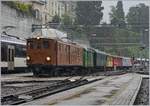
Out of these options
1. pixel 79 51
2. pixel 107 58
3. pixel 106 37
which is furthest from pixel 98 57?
pixel 106 37

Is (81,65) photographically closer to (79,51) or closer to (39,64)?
(79,51)

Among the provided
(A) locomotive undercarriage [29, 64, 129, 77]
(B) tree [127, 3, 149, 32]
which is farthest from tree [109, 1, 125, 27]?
(A) locomotive undercarriage [29, 64, 129, 77]

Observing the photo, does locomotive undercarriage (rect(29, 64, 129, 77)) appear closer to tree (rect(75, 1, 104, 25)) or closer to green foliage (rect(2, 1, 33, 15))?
green foliage (rect(2, 1, 33, 15))

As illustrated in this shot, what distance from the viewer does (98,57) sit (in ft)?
183

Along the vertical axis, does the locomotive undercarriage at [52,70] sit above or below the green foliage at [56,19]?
below

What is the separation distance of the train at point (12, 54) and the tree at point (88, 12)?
2912 cm

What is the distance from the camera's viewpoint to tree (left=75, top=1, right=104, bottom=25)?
70750mm

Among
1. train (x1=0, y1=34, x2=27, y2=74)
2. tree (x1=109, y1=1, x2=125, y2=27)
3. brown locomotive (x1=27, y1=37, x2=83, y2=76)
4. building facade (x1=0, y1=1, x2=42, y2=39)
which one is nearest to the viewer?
brown locomotive (x1=27, y1=37, x2=83, y2=76)

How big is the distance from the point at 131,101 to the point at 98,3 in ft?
177

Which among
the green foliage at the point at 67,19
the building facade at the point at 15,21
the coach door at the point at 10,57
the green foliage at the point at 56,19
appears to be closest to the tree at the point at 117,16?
the green foliage at the point at 67,19

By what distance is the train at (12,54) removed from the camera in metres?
35.7

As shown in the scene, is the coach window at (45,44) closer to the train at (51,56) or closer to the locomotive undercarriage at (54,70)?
the train at (51,56)

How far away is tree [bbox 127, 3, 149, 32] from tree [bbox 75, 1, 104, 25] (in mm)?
5967

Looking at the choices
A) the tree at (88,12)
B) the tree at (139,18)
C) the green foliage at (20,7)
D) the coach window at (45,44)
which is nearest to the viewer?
the coach window at (45,44)
